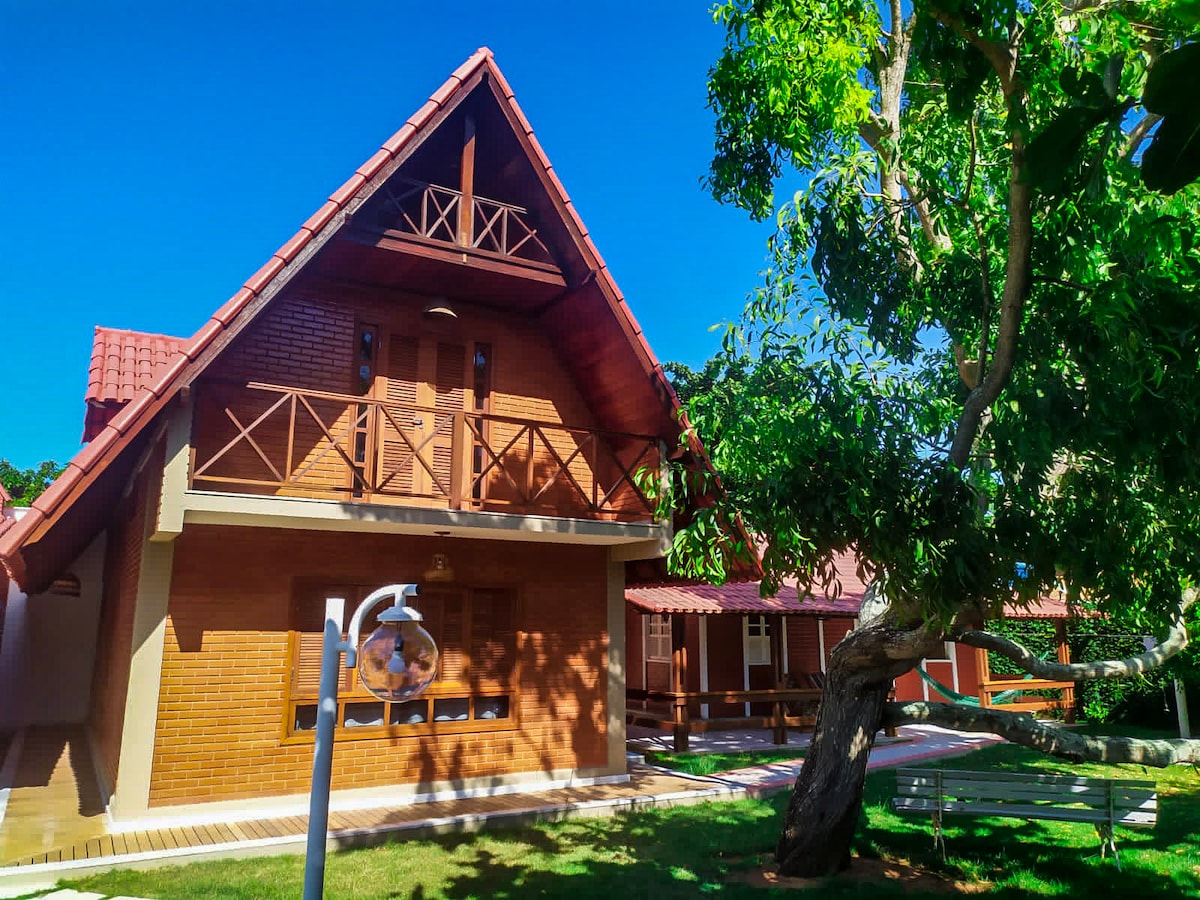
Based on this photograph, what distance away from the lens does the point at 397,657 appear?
13.3 feet

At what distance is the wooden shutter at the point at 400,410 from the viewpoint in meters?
9.83

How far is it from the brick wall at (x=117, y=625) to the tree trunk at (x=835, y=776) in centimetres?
646

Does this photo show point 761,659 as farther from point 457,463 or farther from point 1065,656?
point 457,463

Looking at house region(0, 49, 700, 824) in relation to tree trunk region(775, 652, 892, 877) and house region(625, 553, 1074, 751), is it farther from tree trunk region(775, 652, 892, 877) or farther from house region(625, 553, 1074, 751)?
house region(625, 553, 1074, 751)

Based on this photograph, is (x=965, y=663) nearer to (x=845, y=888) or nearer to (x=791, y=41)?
(x=845, y=888)

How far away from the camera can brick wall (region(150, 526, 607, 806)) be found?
8227 millimetres

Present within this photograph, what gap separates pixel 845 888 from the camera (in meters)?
6.38

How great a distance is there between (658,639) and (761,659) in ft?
8.16

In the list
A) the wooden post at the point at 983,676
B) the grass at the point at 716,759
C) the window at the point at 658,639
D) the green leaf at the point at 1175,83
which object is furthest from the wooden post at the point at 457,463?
the wooden post at the point at 983,676

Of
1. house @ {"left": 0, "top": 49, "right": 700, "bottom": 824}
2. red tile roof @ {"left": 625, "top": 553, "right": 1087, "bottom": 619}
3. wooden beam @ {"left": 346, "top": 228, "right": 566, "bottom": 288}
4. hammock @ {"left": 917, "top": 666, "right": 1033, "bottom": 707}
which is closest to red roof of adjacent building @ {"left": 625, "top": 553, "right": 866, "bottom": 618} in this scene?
red tile roof @ {"left": 625, "top": 553, "right": 1087, "bottom": 619}

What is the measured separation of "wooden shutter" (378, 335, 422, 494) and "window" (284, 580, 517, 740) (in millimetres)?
1405

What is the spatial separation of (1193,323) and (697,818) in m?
7.34

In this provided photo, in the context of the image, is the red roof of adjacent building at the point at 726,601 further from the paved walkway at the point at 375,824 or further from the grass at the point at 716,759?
the paved walkway at the point at 375,824

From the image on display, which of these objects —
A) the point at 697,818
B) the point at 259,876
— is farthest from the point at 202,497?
the point at 697,818
